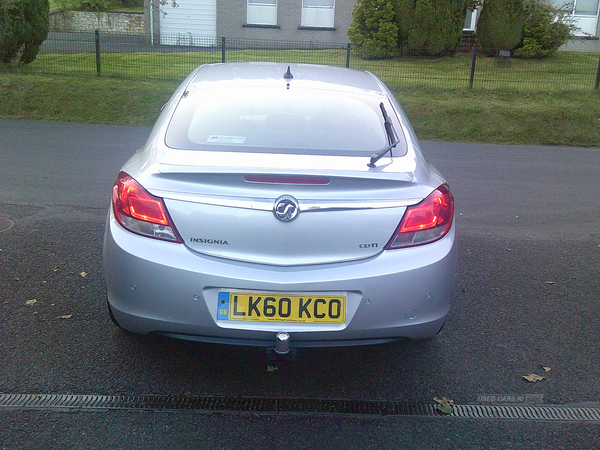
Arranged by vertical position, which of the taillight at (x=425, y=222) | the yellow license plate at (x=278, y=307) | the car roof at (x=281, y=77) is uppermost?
the car roof at (x=281, y=77)

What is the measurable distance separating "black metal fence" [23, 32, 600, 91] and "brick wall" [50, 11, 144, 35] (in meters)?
16.3

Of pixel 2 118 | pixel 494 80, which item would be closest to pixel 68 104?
pixel 2 118

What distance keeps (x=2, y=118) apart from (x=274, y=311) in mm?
11671

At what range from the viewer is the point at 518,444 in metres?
2.92

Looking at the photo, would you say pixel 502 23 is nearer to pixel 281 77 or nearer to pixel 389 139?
pixel 281 77

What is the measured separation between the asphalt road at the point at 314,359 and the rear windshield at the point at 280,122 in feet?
3.99

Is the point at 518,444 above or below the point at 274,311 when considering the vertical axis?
below

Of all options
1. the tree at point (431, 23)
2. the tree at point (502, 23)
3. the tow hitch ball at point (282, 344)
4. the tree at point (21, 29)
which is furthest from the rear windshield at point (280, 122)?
the tree at point (502, 23)

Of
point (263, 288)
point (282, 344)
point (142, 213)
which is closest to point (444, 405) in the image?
point (282, 344)

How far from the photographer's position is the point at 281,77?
423 cm

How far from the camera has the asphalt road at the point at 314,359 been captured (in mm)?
2928

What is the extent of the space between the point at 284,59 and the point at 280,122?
14.4 metres

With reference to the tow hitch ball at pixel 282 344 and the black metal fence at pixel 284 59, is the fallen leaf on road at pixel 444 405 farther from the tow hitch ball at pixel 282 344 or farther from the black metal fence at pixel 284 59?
the black metal fence at pixel 284 59

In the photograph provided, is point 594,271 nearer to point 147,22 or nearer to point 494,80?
point 494,80
